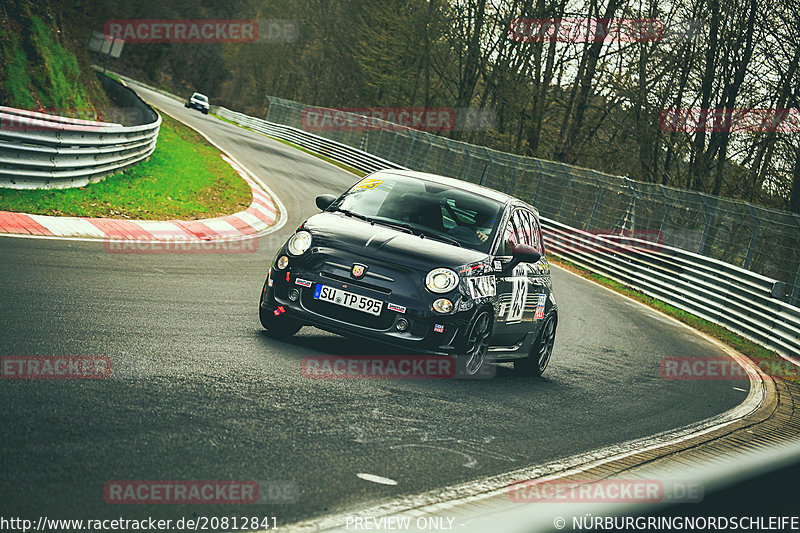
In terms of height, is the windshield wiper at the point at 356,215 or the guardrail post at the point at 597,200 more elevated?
the guardrail post at the point at 597,200

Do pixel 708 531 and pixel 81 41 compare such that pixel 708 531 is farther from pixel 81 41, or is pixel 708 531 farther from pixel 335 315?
pixel 81 41

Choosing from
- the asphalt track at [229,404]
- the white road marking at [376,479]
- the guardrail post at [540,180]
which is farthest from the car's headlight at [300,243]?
the guardrail post at [540,180]

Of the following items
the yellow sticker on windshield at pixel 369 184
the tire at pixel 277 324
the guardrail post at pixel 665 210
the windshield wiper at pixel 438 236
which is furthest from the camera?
the guardrail post at pixel 665 210

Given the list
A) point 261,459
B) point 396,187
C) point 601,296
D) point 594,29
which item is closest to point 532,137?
point 594,29

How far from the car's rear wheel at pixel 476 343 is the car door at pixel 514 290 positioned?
0.65 ft

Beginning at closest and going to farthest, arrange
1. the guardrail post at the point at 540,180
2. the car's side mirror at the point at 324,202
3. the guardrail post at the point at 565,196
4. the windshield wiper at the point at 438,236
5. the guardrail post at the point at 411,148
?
1. the windshield wiper at the point at 438,236
2. the car's side mirror at the point at 324,202
3. the guardrail post at the point at 565,196
4. the guardrail post at the point at 540,180
5. the guardrail post at the point at 411,148

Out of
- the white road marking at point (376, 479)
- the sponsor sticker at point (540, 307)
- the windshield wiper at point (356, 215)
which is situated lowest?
the white road marking at point (376, 479)

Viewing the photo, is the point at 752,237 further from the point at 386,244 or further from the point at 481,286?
→ the point at 386,244

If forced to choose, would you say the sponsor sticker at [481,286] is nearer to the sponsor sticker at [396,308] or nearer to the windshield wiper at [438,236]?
the windshield wiper at [438,236]

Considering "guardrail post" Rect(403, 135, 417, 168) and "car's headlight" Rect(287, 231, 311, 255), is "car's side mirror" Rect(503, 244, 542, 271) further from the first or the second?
"guardrail post" Rect(403, 135, 417, 168)

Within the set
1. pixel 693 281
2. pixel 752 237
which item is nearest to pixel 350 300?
pixel 752 237

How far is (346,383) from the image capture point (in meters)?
6.95

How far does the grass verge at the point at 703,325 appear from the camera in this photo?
15586 mm

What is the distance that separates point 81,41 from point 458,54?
1098 inches
